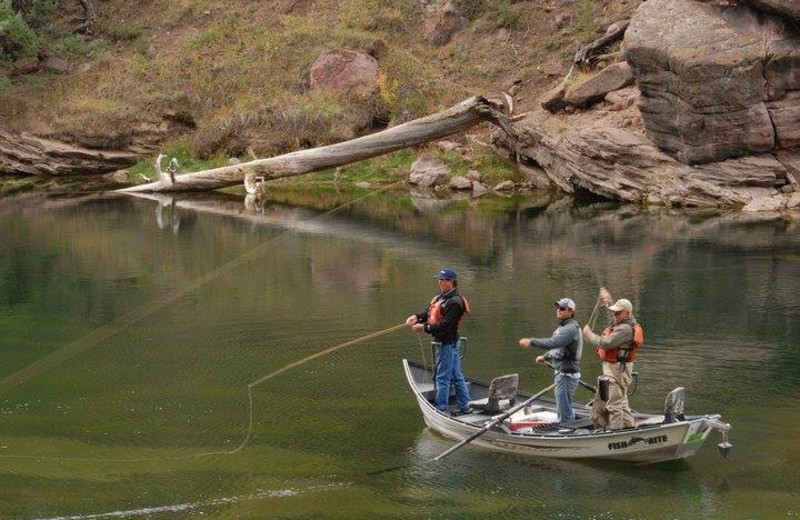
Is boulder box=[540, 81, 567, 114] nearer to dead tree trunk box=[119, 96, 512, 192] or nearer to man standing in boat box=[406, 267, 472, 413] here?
dead tree trunk box=[119, 96, 512, 192]

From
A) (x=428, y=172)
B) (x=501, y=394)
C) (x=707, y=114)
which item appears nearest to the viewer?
(x=501, y=394)

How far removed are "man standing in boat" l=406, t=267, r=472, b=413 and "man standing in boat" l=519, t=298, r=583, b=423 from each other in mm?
1264

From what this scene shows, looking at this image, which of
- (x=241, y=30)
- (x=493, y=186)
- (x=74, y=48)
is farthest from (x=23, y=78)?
(x=493, y=186)

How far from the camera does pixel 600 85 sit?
3941 centimetres

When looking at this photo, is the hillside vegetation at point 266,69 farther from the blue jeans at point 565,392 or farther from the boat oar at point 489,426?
the boat oar at point 489,426

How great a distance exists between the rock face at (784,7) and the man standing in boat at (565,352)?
22.3m

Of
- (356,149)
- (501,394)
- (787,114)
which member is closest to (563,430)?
(501,394)

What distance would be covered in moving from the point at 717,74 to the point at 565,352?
2205 centimetres

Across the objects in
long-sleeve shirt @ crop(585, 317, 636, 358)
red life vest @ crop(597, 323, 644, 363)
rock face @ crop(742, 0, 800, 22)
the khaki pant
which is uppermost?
rock face @ crop(742, 0, 800, 22)

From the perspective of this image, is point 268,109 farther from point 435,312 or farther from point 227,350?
point 435,312

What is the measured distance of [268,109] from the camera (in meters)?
48.5

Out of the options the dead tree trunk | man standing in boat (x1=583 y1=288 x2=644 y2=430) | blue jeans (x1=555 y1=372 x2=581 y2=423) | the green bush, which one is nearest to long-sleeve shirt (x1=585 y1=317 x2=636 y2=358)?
man standing in boat (x1=583 y1=288 x2=644 y2=430)

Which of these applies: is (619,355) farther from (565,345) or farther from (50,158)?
(50,158)

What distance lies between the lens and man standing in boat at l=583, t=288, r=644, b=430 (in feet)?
42.0
